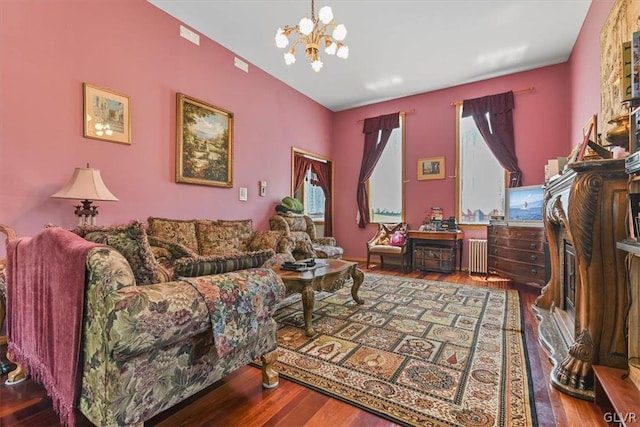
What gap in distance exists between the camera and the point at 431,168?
5492mm

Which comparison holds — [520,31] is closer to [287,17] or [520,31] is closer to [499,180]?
[499,180]

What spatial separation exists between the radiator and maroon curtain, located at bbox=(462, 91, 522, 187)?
1072mm

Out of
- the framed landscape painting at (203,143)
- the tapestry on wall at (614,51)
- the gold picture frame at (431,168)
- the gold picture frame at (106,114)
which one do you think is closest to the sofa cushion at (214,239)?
the framed landscape painting at (203,143)

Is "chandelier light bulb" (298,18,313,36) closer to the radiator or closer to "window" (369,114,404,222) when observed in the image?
"window" (369,114,404,222)

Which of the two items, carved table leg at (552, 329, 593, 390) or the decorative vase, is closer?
carved table leg at (552, 329, 593, 390)

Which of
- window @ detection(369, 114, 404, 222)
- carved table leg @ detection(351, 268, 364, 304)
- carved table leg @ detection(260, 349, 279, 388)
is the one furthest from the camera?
window @ detection(369, 114, 404, 222)

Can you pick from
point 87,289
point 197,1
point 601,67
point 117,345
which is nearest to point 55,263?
point 87,289

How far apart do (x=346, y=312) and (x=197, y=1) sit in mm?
3730

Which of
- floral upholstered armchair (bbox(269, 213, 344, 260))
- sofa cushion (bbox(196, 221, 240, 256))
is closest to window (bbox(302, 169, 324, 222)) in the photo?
floral upholstered armchair (bbox(269, 213, 344, 260))

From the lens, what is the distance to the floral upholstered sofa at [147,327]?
3.66 ft

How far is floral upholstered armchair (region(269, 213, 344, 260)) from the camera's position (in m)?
4.27

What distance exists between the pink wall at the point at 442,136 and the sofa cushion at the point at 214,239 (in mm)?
3248

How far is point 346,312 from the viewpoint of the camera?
3.02m

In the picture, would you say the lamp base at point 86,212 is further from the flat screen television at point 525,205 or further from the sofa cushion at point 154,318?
the flat screen television at point 525,205
